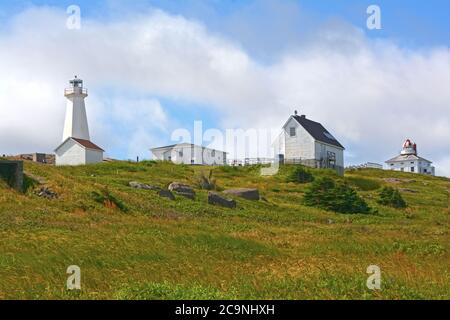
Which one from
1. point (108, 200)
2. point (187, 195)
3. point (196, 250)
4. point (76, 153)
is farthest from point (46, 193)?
point (76, 153)

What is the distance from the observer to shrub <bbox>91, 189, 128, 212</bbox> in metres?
29.8

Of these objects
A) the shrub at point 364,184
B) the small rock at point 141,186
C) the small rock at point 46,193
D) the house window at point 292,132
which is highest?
the house window at point 292,132

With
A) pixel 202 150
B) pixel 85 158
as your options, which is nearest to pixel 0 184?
pixel 85 158

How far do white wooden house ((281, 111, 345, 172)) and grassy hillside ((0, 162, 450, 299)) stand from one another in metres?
35.9

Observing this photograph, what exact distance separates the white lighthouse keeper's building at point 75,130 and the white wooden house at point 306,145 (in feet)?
77.7

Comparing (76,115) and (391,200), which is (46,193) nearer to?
(391,200)

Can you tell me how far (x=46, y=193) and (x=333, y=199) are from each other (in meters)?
19.0

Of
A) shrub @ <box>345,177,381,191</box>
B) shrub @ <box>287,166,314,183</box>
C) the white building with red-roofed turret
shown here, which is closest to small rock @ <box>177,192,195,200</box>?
shrub @ <box>287,166,314,183</box>

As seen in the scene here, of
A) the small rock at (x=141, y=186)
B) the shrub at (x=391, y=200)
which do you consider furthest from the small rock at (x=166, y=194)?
the shrub at (x=391, y=200)

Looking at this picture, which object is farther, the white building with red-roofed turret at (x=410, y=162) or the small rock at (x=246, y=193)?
the white building with red-roofed turret at (x=410, y=162)

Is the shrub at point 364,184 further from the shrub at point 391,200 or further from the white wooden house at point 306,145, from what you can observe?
the shrub at point 391,200

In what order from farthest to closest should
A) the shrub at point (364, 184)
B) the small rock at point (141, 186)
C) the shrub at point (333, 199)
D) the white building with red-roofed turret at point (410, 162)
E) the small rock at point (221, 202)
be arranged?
the white building with red-roofed turret at point (410, 162) → the shrub at point (364, 184) → the shrub at point (333, 199) → the small rock at point (141, 186) → the small rock at point (221, 202)

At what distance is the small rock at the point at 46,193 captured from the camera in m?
29.9

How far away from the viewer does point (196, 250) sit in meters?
18.8
